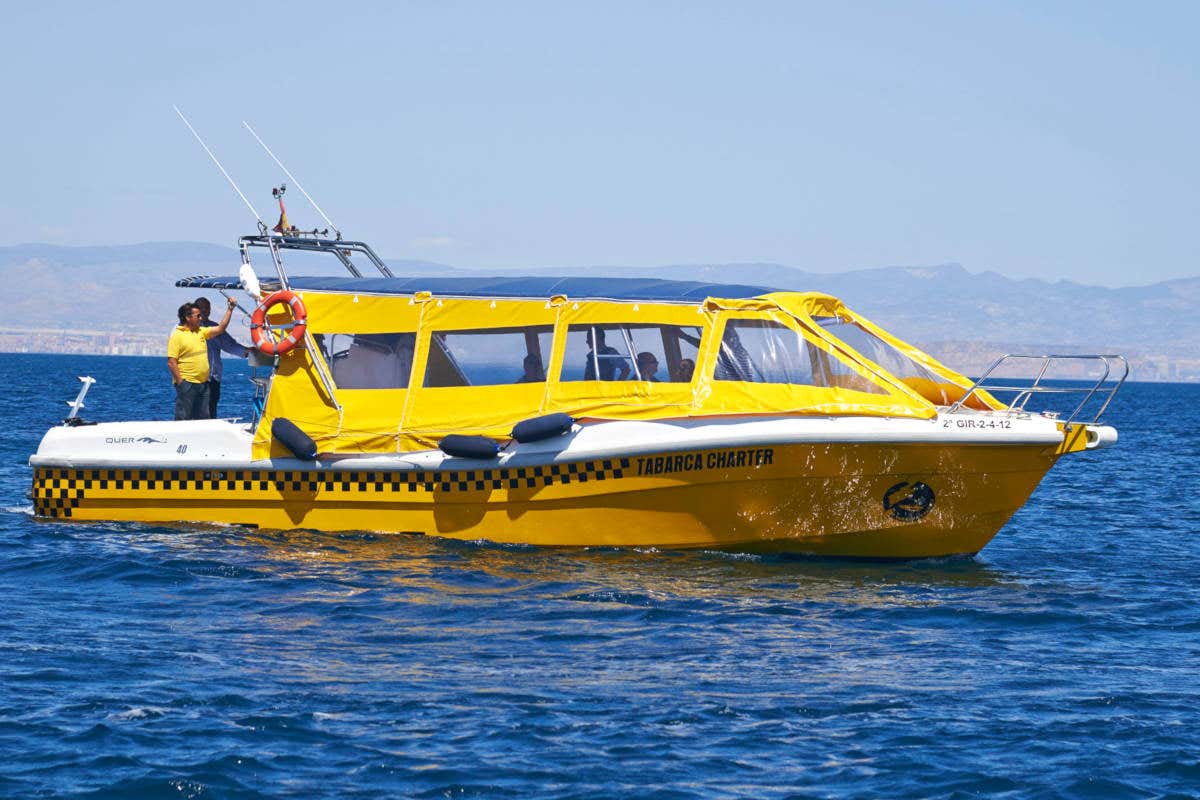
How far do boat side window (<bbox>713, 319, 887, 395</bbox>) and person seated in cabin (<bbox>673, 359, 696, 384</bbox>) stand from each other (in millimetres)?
342

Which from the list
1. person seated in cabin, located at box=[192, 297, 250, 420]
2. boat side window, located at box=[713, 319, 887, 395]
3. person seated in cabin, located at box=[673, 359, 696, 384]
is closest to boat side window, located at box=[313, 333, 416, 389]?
person seated in cabin, located at box=[192, 297, 250, 420]

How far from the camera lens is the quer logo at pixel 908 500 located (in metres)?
14.3

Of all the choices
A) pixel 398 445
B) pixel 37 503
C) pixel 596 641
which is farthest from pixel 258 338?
pixel 596 641

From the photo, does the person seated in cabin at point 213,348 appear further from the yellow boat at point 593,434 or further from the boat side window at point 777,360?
the boat side window at point 777,360

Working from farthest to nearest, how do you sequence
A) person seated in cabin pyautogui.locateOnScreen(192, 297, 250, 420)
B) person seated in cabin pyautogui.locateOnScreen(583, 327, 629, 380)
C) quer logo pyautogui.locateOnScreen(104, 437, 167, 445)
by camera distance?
person seated in cabin pyautogui.locateOnScreen(192, 297, 250, 420)
quer logo pyautogui.locateOnScreen(104, 437, 167, 445)
person seated in cabin pyautogui.locateOnScreen(583, 327, 629, 380)

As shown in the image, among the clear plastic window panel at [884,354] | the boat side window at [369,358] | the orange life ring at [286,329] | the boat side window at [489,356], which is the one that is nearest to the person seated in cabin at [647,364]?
the boat side window at [489,356]

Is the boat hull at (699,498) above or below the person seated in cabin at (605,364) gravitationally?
below

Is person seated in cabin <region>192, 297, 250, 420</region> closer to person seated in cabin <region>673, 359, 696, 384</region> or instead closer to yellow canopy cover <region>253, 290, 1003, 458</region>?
yellow canopy cover <region>253, 290, 1003, 458</region>

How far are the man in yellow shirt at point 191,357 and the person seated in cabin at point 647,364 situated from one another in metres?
4.72

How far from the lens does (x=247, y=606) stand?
40.9 feet

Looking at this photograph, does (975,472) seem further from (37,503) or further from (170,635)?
(37,503)

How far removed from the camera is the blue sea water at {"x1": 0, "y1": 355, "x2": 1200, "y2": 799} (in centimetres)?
857

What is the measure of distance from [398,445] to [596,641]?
4489mm

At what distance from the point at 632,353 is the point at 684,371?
0.55 meters
